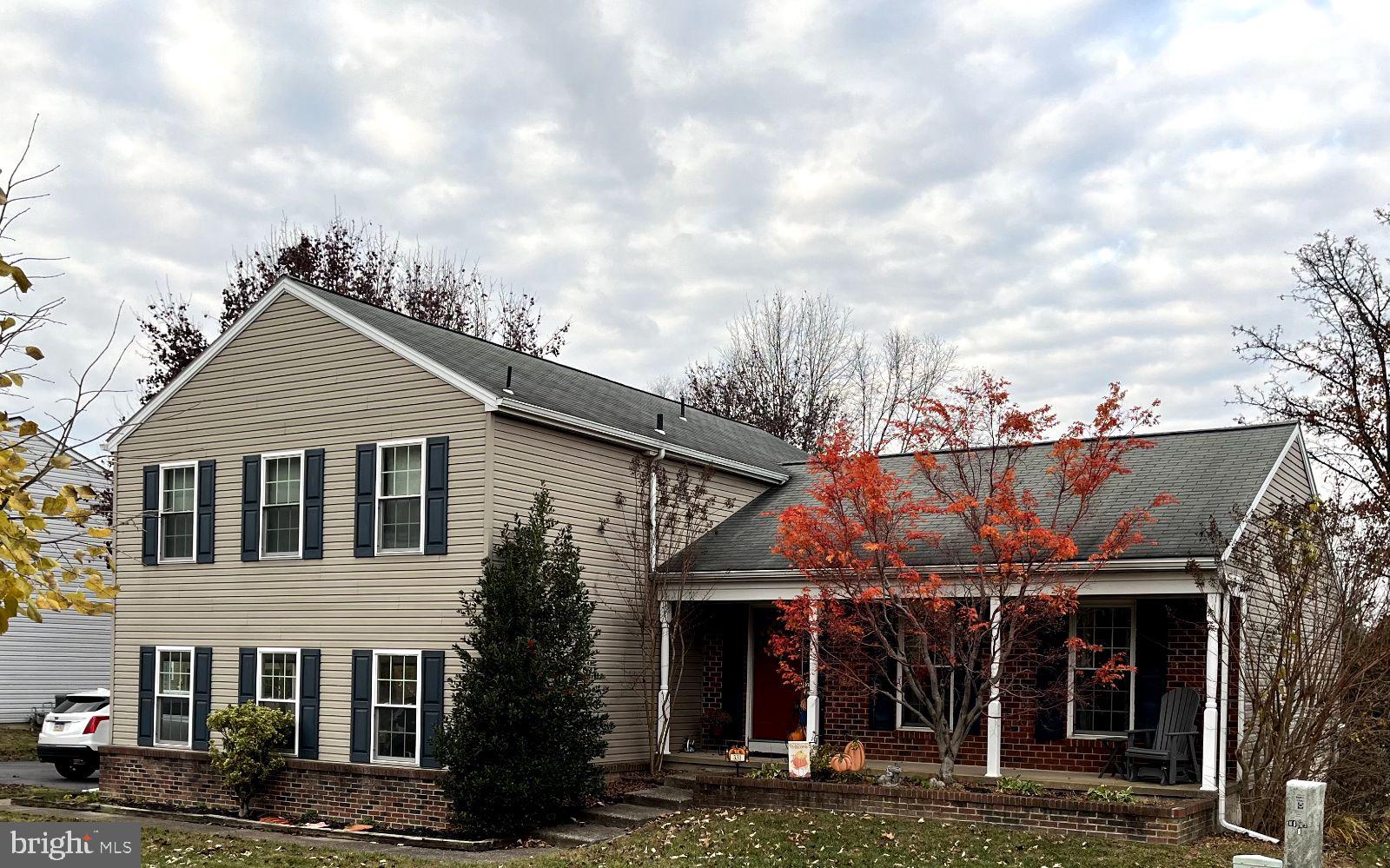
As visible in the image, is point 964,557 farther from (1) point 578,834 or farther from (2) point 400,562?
(2) point 400,562

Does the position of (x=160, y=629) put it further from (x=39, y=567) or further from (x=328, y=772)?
(x=39, y=567)

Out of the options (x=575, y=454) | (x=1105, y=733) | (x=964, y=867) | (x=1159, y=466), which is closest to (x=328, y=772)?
(x=575, y=454)

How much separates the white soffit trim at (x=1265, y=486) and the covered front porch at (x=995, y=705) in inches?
25.4

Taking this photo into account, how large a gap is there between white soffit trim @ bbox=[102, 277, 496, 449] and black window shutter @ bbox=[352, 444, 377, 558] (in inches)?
56.5

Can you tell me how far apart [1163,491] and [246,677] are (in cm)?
1292

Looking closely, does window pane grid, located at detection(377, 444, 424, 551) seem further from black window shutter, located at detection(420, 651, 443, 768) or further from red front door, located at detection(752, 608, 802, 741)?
red front door, located at detection(752, 608, 802, 741)

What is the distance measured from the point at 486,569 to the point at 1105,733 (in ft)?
26.9

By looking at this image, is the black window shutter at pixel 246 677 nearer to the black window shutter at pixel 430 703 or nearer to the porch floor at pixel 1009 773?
the black window shutter at pixel 430 703

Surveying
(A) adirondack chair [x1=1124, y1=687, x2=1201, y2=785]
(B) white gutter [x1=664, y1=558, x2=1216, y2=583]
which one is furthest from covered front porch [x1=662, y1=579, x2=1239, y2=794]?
(B) white gutter [x1=664, y1=558, x2=1216, y2=583]

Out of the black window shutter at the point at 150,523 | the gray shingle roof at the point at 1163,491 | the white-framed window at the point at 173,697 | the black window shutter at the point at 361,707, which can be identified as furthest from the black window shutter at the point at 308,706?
the gray shingle roof at the point at 1163,491

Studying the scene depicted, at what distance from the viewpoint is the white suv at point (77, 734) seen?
21156mm

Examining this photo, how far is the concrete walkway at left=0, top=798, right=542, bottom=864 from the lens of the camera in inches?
551

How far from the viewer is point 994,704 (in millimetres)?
15250

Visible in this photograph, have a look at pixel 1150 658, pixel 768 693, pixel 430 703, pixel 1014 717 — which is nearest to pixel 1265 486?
pixel 1150 658
